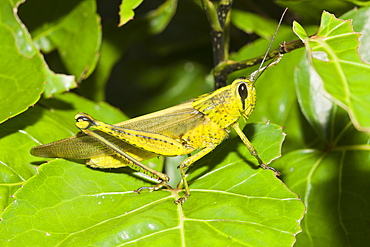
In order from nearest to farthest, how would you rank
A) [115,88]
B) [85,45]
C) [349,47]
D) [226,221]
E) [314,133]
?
[349,47] < [226,221] < [314,133] < [85,45] < [115,88]

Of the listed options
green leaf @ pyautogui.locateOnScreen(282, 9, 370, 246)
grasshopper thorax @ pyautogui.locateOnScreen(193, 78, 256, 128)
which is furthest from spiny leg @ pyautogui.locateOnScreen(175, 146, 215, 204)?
green leaf @ pyautogui.locateOnScreen(282, 9, 370, 246)

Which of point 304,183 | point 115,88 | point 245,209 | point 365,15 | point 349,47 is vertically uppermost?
point 349,47

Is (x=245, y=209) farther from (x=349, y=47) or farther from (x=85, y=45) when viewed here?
(x=85, y=45)

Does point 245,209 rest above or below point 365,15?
below

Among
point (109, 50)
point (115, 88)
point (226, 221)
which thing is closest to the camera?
point (226, 221)

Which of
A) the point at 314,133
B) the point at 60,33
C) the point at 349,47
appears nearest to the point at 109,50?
the point at 60,33

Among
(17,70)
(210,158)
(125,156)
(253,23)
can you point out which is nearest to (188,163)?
(210,158)

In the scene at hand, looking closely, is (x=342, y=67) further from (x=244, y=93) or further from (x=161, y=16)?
(x=161, y=16)
